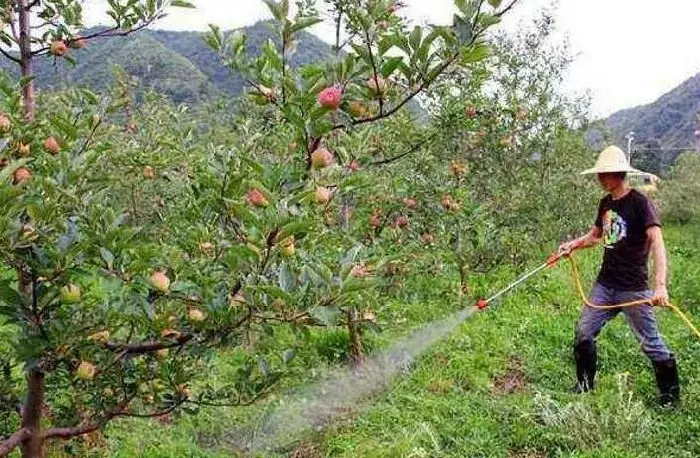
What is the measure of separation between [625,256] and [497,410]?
1.16m

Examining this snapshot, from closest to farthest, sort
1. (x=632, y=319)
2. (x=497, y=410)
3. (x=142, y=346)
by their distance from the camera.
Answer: (x=142, y=346) < (x=632, y=319) < (x=497, y=410)

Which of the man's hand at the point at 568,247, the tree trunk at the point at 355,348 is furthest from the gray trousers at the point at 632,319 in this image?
the tree trunk at the point at 355,348

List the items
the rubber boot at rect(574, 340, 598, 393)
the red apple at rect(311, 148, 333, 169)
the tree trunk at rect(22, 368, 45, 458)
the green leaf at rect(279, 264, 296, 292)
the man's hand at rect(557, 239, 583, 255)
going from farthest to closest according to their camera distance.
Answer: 1. the rubber boot at rect(574, 340, 598, 393)
2. the man's hand at rect(557, 239, 583, 255)
3. the tree trunk at rect(22, 368, 45, 458)
4. the red apple at rect(311, 148, 333, 169)
5. the green leaf at rect(279, 264, 296, 292)

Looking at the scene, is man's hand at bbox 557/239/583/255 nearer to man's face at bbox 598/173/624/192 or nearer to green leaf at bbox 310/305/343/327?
man's face at bbox 598/173/624/192

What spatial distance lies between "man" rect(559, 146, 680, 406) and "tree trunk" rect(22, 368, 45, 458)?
2805 millimetres

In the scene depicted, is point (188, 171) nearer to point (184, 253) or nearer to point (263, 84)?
point (184, 253)

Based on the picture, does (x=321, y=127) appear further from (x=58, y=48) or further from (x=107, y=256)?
(x=58, y=48)

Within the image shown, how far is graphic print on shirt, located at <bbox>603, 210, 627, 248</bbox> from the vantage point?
160 inches

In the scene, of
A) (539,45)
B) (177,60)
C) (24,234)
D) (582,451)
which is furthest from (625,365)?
(177,60)

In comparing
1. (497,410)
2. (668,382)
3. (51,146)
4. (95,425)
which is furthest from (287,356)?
(668,382)

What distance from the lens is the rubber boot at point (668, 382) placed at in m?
4.24

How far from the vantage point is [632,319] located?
4.18 metres

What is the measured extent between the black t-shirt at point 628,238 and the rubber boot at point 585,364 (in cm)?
43

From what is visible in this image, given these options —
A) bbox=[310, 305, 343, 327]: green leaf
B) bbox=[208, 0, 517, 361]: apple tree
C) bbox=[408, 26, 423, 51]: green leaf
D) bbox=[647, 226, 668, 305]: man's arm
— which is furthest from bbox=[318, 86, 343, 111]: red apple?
bbox=[647, 226, 668, 305]: man's arm
